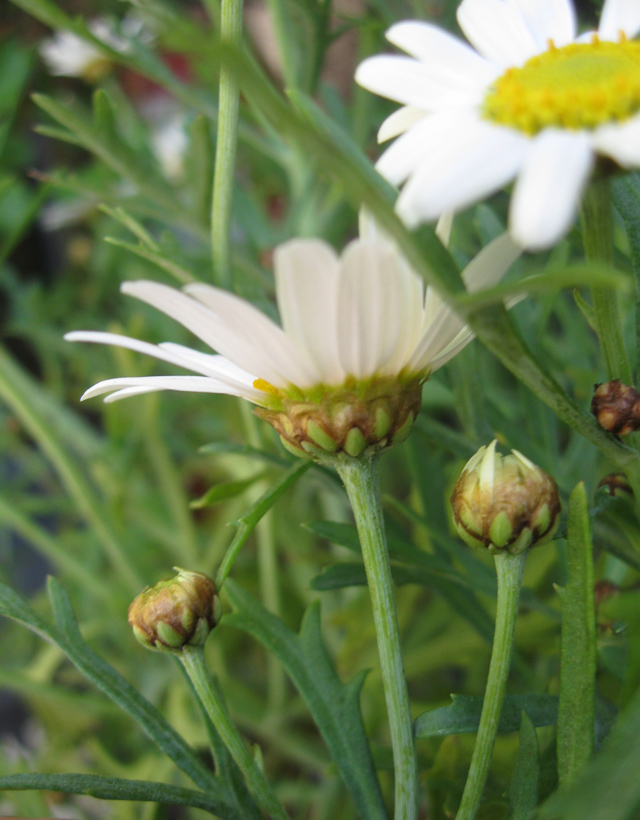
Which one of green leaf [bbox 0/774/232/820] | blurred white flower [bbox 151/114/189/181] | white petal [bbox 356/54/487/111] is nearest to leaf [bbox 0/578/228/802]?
green leaf [bbox 0/774/232/820]

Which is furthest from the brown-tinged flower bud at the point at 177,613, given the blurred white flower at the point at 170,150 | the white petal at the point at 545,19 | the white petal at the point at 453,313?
the blurred white flower at the point at 170,150

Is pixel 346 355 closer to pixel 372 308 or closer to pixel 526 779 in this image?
pixel 372 308

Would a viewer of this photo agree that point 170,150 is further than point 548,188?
Yes

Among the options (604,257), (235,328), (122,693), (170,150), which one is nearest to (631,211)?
(604,257)

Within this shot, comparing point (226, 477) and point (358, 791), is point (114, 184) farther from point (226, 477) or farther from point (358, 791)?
point (358, 791)

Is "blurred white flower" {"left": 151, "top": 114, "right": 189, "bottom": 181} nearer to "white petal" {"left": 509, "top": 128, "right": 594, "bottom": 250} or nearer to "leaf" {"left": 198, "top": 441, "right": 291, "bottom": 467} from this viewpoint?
"leaf" {"left": 198, "top": 441, "right": 291, "bottom": 467}

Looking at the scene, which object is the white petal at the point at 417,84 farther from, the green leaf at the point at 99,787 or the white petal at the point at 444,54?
the green leaf at the point at 99,787
